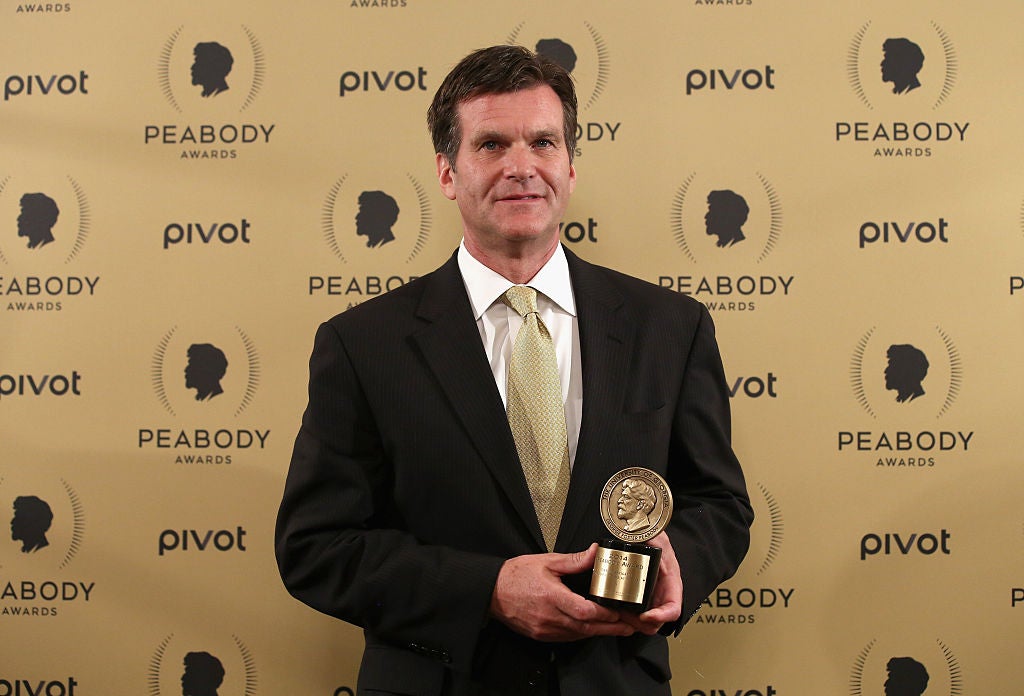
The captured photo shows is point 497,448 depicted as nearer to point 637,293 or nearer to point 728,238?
point 637,293

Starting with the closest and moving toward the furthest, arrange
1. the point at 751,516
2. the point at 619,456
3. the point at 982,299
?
the point at 619,456 → the point at 751,516 → the point at 982,299

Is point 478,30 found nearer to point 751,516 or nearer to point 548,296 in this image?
point 548,296

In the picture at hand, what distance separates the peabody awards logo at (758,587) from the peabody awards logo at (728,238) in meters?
0.52

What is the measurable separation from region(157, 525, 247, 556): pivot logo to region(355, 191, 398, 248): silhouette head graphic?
858 millimetres

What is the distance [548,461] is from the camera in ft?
5.76

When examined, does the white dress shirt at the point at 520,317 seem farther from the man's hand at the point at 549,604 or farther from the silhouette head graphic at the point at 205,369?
the silhouette head graphic at the point at 205,369

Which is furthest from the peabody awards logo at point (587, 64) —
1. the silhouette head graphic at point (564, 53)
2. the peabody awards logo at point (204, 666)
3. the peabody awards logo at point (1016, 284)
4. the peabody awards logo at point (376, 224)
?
the peabody awards logo at point (204, 666)

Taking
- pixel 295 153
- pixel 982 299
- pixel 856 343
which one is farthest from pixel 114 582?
pixel 982 299

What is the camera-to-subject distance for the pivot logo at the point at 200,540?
2.47m

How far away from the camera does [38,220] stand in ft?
8.31

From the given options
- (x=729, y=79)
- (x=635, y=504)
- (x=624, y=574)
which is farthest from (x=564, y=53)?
(x=624, y=574)

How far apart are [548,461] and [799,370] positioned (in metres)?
0.99

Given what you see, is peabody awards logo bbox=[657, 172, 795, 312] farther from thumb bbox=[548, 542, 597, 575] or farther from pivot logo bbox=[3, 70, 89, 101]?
pivot logo bbox=[3, 70, 89, 101]

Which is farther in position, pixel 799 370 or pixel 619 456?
pixel 799 370
